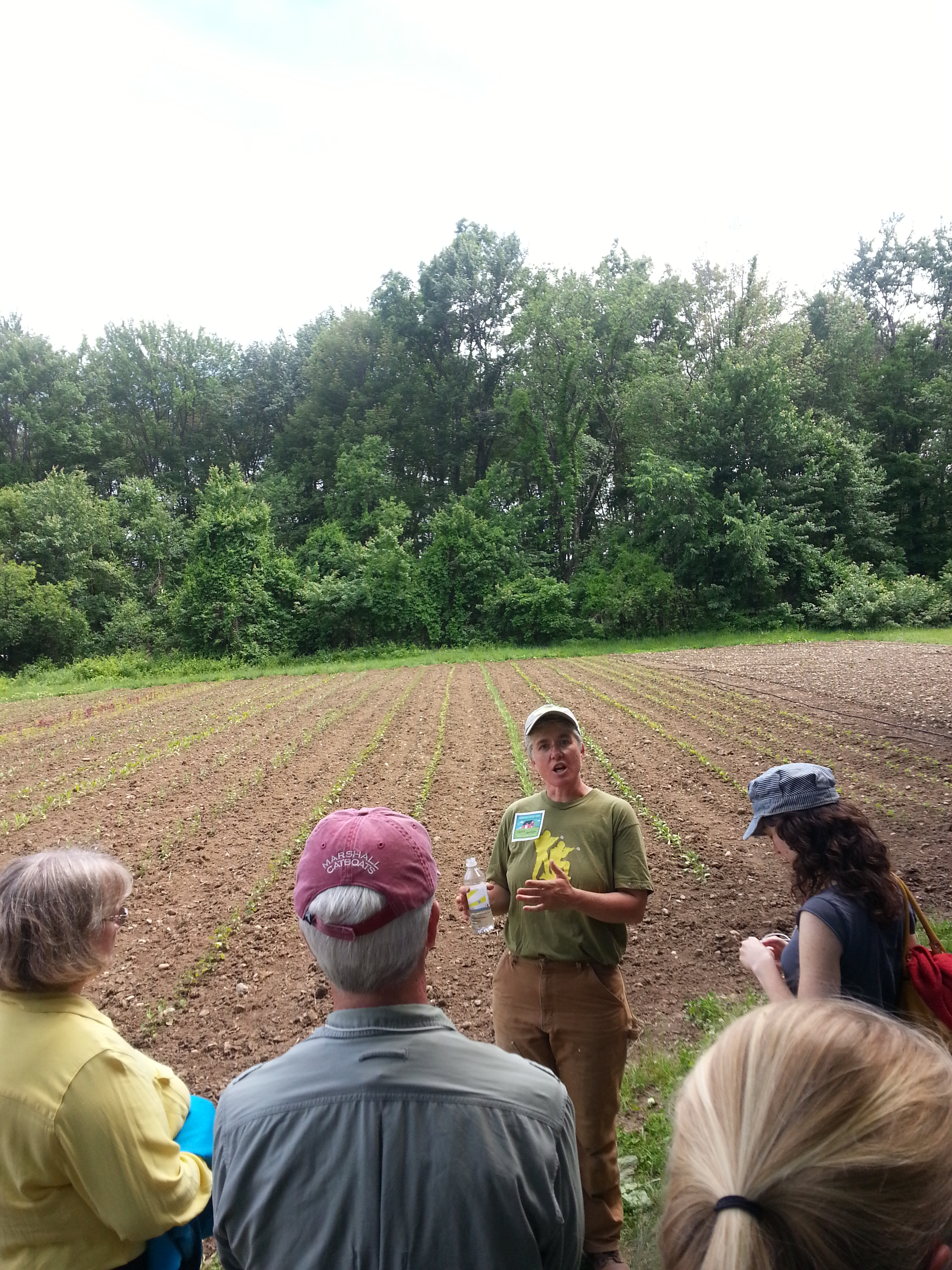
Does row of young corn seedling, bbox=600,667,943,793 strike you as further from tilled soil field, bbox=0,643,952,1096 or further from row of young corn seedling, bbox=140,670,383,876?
row of young corn seedling, bbox=140,670,383,876

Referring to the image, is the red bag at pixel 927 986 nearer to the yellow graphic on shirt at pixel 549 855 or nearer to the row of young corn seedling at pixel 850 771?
the yellow graphic on shirt at pixel 549 855

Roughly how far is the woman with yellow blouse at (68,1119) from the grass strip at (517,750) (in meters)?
4.58

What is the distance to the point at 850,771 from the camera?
812cm

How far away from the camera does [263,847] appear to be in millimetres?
7027

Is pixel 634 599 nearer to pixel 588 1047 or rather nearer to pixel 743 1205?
pixel 588 1047

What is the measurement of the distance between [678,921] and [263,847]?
378 centimetres

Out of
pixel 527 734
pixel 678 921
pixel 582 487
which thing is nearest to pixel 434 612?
pixel 582 487

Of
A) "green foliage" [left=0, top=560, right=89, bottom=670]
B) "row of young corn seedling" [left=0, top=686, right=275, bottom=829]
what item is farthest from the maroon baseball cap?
"green foliage" [left=0, top=560, right=89, bottom=670]

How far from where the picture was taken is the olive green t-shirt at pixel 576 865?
2.38 m

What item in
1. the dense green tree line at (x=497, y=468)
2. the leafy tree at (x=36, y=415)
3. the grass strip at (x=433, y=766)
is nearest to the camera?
the grass strip at (x=433, y=766)

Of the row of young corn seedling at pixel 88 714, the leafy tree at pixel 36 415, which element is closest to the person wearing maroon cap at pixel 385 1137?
the row of young corn seedling at pixel 88 714

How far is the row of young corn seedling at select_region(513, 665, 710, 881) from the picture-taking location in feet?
19.3

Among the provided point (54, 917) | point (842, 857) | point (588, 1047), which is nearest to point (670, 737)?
point (588, 1047)

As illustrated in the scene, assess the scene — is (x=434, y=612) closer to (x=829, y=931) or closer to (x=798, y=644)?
(x=798, y=644)
